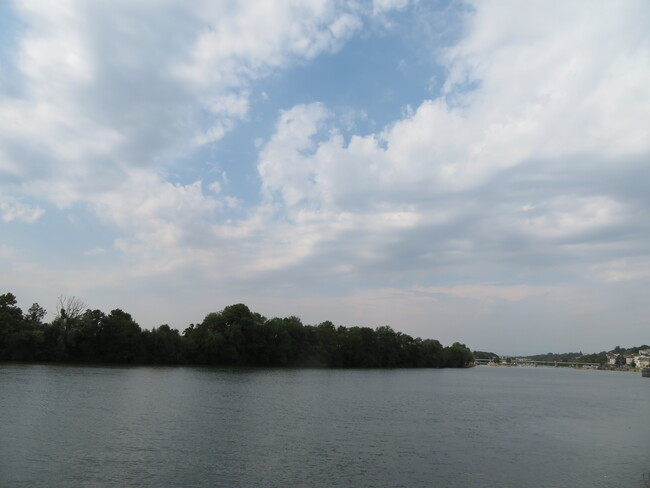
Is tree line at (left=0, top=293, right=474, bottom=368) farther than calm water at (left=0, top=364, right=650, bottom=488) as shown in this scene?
Yes

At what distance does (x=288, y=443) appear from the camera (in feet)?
94.1

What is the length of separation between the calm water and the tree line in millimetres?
53606

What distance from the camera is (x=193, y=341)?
116m

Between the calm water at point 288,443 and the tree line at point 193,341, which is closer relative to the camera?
the calm water at point 288,443

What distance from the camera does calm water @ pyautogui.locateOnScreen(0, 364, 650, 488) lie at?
70.6 ft

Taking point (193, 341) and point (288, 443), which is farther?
point (193, 341)

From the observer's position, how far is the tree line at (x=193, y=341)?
95.1m

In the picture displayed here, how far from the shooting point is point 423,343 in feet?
624

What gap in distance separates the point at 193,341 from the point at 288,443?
307 feet

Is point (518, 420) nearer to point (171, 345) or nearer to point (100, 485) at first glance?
point (100, 485)

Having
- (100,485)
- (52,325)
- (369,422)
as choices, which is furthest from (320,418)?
(52,325)

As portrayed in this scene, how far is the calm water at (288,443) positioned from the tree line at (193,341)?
5361cm

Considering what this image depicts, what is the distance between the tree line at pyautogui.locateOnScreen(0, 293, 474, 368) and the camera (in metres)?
95.1

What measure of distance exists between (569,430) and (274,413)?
86.2 feet
